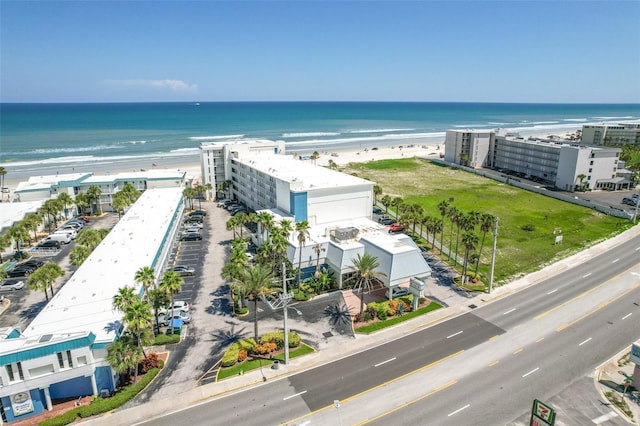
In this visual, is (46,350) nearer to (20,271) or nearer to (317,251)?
(317,251)

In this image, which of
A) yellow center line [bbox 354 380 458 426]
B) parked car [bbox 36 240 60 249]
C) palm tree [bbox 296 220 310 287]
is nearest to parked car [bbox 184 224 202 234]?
parked car [bbox 36 240 60 249]

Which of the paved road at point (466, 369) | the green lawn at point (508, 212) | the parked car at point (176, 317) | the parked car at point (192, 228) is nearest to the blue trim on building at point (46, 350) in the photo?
the paved road at point (466, 369)

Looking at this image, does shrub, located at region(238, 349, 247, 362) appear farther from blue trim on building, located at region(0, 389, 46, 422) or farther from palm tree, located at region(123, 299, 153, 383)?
blue trim on building, located at region(0, 389, 46, 422)

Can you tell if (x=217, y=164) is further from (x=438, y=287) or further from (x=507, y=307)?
(x=507, y=307)

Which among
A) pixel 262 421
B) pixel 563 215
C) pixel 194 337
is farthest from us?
pixel 563 215

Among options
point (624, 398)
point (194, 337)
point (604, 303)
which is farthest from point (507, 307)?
point (194, 337)

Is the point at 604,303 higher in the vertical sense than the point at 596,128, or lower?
lower
